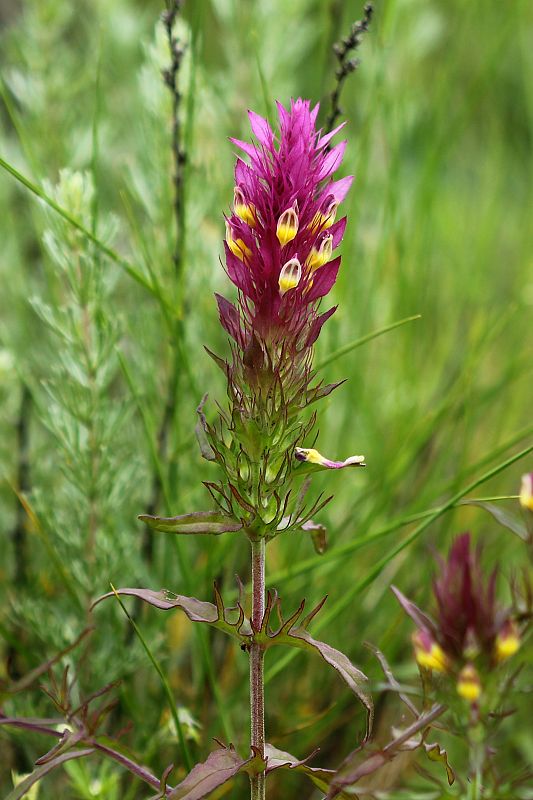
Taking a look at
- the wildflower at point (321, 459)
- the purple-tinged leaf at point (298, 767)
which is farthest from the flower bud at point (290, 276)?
the purple-tinged leaf at point (298, 767)

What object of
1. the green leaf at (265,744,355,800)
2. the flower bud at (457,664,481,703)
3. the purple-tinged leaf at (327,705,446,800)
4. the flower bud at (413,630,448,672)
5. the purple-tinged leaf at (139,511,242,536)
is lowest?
the green leaf at (265,744,355,800)

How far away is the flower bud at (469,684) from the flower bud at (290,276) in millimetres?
253

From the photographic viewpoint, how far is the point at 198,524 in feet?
2.08

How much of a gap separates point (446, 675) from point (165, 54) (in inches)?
32.5

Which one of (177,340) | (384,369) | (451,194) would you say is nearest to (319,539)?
(177,340)

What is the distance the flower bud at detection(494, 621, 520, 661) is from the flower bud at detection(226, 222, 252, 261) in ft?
0.94

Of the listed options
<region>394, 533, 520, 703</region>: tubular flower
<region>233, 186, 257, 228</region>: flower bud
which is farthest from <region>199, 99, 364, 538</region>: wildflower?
<region>394, 533, 520, 703</region>: tubular flower

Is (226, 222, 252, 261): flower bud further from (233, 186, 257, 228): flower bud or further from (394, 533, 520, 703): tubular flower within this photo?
(394, 533, 520, 703): tubular flower

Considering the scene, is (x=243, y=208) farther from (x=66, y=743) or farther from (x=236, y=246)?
(x=66, y=743)

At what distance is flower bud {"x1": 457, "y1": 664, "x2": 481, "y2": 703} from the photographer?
1.65ft

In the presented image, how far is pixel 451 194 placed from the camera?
2.30 meters

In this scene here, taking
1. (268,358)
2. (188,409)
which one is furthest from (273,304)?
(188,409)

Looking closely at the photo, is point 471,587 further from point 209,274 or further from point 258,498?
point 209,274

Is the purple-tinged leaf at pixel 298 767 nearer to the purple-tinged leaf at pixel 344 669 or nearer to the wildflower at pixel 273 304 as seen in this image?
the purple-tinged leaf at pixel 344 669
